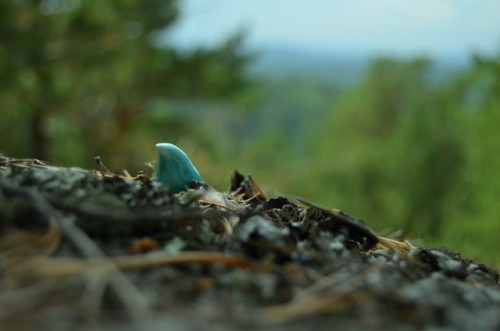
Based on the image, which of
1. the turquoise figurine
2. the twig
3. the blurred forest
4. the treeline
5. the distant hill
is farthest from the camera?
the distant hill

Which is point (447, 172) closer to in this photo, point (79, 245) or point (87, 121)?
point (87, 121)

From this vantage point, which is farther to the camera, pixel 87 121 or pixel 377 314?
pixel 87 121

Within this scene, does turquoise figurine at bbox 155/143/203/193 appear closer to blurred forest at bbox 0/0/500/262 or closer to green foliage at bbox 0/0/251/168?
blurred forest at bbox 0/0/500/262

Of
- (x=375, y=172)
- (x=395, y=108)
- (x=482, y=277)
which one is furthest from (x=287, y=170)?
(x=482, y=277)

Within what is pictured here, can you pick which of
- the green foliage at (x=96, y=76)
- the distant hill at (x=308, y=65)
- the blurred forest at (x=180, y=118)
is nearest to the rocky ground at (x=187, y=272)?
the blurred forest at (x=180, y=118)

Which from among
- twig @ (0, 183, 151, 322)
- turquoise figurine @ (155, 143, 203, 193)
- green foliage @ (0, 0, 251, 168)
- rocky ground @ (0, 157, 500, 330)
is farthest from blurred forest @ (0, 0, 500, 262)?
twig @ (0, 183, 151, 322)

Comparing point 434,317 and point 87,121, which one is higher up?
point 87,121

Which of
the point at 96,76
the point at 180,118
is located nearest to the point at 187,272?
the point at 96,76
